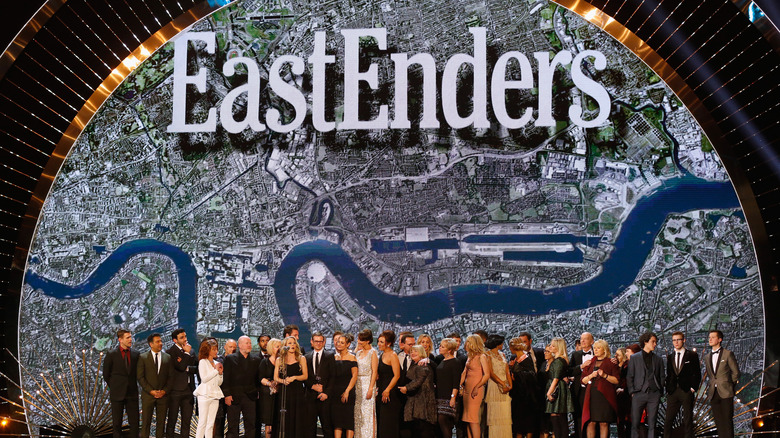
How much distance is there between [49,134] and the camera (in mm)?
9836

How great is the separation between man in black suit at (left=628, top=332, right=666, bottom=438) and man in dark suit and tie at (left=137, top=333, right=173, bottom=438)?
3.98 m

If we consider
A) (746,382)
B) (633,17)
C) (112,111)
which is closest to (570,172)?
(633,17)

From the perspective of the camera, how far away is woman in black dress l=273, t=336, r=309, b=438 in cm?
782

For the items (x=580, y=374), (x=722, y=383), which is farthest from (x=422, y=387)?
(x=722, y=383)

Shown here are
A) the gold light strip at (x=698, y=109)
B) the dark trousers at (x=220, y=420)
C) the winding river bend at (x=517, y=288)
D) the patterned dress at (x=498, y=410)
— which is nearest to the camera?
the patterned dress at (x=498, y=410)

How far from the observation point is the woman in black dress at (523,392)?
7930mm

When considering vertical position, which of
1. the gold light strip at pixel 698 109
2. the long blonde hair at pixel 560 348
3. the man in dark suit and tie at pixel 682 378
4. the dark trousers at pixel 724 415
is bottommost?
the dark trousers at pixel 724 415

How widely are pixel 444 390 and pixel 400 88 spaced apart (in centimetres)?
335

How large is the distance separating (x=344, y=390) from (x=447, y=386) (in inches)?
34.7

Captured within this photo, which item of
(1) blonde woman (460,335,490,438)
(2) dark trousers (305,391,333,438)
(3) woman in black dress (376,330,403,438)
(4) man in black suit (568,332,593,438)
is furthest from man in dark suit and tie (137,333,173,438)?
(4) man in black suit (568,332,593,438)

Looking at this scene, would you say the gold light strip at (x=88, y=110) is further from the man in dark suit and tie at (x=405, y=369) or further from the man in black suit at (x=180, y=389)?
the man in dark suit and tie at (x=405, y=369)

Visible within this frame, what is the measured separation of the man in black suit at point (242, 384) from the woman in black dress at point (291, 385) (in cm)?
31

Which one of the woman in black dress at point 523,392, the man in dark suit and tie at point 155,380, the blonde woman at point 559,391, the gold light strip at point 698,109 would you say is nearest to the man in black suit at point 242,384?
the man in dark suit and tie at point 155,380

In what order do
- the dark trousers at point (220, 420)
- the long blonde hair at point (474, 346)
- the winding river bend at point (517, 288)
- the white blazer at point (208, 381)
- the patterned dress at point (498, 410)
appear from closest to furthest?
the long blonde hair at point (474, 346), the patterned dress at point (498, 410), the white blazer at point (208, 381), the dark trousers at point (220, 420), the winding river bend at point (517, 288)
